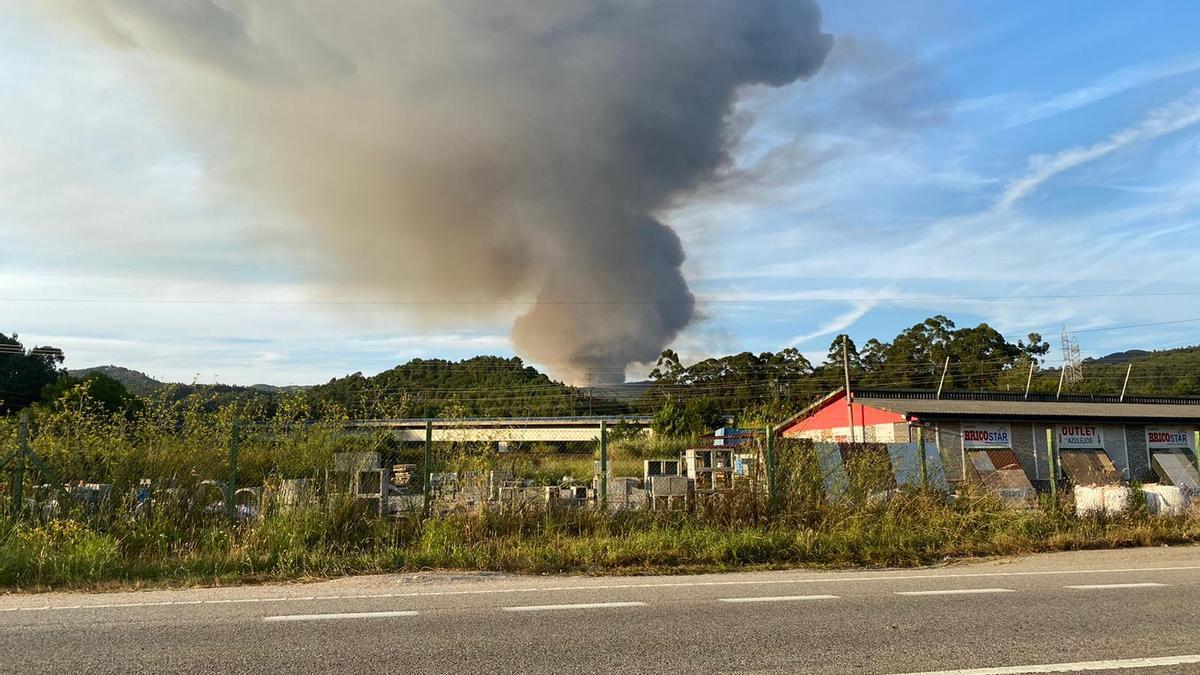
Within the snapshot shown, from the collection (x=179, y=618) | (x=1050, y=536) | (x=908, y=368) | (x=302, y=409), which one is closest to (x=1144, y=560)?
(x=1050, y=536)

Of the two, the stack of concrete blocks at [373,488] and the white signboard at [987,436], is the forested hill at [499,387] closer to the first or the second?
the white signboard at [987,436]

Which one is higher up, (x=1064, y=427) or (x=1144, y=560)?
(x=1064, y=427)

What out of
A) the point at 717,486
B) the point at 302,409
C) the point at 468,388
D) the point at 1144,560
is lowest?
the point at 1144,560

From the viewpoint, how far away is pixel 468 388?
108750 millimetres

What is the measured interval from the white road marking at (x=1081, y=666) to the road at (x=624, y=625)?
24mm

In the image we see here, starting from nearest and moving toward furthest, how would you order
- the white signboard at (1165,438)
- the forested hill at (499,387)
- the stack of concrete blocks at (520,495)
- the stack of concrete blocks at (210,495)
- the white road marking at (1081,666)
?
the white road marking at (1081,666), the stack of concrete blocks at (210,495), the stack of concrete blocks at (520,495), the white signboard at (1165,438), the forested hill at (499,387)

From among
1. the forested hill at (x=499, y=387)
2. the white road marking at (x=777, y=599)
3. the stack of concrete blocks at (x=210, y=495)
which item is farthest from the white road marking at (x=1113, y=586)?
the forested hill at (x=499, y=387)

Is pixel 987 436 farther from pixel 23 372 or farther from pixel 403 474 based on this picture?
pixel 23 372

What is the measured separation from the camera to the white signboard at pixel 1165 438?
2606cm

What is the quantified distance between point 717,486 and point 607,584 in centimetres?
436

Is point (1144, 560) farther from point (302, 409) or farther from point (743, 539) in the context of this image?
point (302, 409)

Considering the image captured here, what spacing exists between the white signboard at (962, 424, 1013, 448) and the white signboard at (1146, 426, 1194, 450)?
6.01m

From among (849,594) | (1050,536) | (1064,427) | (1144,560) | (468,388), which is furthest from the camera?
(468,388)

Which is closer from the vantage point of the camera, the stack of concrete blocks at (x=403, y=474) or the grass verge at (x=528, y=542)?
the grass verge at (x=528, y=542)
